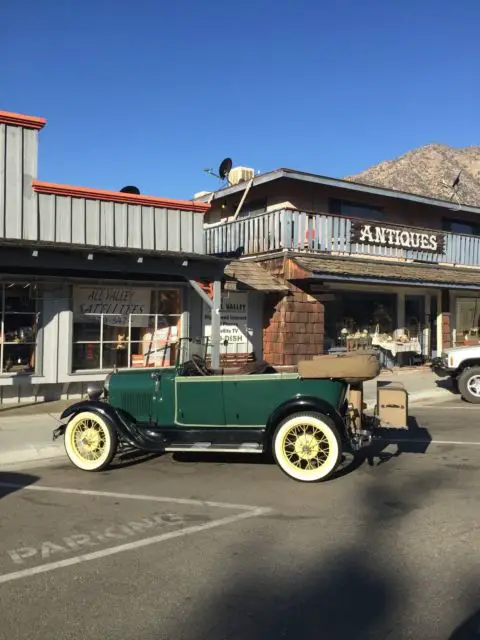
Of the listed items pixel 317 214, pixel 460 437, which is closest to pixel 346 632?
pixel 460 437

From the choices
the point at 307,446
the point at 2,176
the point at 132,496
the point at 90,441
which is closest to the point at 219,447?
the point at 307,446

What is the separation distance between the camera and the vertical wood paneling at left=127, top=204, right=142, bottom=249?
1192cm

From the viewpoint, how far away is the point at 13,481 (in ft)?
21.9

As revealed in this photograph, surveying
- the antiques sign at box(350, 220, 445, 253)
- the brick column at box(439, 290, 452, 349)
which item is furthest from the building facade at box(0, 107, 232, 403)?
the brick column at box(439, 290, 452, 349)

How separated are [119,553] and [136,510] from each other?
1.06 m

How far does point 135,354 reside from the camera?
1281 cm

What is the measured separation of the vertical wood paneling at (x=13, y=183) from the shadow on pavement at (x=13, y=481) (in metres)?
5.21

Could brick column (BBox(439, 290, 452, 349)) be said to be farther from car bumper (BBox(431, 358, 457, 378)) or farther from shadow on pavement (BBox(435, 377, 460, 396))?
car bumper (BBox(431, 358, 457, 378))

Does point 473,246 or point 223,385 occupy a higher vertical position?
point 473,246

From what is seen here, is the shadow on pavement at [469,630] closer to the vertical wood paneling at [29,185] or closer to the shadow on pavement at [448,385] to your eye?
the vertical wood paneling at [29,185]

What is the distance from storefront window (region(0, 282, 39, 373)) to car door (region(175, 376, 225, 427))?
551 centimetres

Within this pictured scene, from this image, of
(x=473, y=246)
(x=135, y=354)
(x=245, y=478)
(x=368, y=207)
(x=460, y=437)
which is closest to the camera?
(x=245, y=478)

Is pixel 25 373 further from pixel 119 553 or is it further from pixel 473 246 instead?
pixel 473 246

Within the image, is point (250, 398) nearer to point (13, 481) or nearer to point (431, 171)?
point (13, 481)
